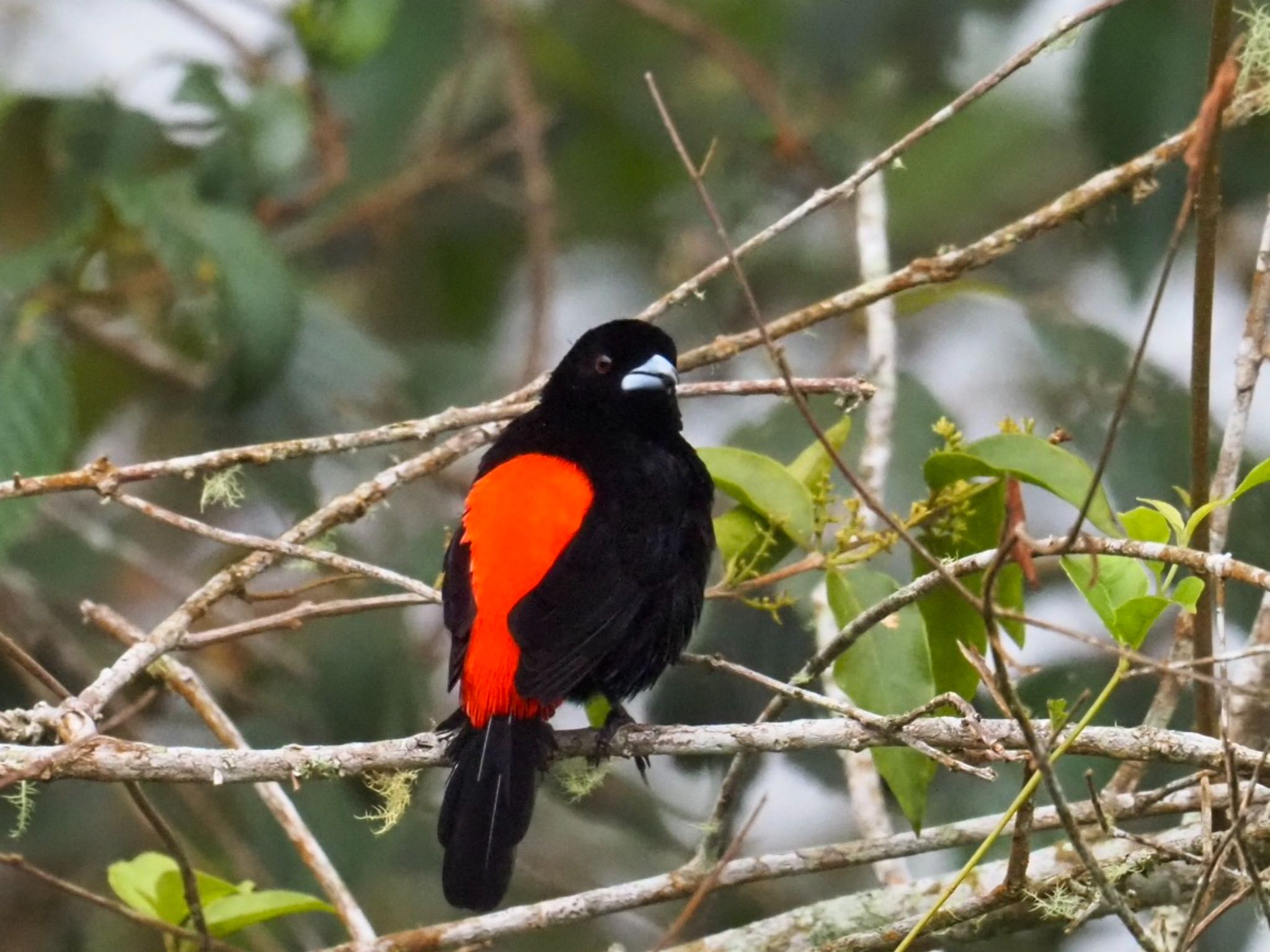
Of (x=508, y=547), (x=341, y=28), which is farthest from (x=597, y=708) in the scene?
(x=341, y=28)

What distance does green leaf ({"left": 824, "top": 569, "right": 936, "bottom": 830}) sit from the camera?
2.69m

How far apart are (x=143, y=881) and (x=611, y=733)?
0.88 m

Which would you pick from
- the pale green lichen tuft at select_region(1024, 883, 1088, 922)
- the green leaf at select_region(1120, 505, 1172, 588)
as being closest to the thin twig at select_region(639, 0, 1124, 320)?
the green leaf at select_region(1120, 505, 1172, 588)

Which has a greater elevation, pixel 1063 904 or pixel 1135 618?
pixel 1135 618

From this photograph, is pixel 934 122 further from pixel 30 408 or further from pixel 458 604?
pixel 30 408

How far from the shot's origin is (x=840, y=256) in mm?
6242

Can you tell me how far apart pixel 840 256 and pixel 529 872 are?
2.51m

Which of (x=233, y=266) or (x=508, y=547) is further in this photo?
(x=233, y=266)

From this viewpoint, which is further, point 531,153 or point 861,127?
point 861,127

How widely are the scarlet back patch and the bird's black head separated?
25 centimetres

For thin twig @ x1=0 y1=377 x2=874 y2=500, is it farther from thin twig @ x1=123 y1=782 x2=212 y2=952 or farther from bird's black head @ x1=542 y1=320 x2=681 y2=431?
thin twig @ x1=123 y1=782 x2=212 y2=952

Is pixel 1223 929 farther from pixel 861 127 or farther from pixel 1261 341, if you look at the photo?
pixel 861 127

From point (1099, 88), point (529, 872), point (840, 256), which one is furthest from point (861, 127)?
point (529, 872)

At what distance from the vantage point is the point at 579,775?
324 centimetres
